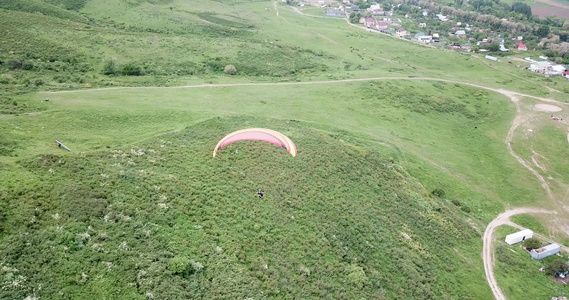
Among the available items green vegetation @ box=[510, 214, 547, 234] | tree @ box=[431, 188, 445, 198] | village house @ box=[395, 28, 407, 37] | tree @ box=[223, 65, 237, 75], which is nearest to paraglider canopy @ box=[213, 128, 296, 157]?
tree @ box=[431, 188, 445, 198]

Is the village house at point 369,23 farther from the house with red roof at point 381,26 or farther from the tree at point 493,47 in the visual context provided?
the tree at point 493,47

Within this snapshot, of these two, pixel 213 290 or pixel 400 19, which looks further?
pixel 400 19

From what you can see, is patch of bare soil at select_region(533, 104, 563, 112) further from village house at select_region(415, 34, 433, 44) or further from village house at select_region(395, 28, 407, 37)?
village house at select_region(395, 28, 407, 37)

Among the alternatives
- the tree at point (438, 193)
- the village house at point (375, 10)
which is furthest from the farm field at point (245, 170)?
the village house at point (375, 10)

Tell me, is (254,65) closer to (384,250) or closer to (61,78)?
(61,78)

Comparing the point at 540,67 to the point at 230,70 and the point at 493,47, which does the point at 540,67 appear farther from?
the point at 230,70

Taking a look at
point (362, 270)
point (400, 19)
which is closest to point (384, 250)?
point (362, 270)

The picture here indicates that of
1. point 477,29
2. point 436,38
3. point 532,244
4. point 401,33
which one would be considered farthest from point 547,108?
point 477,29
